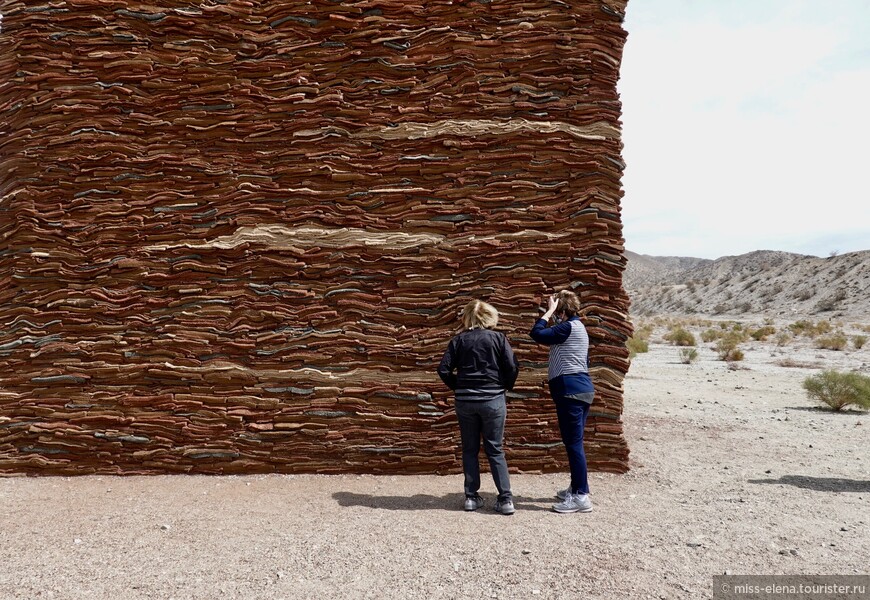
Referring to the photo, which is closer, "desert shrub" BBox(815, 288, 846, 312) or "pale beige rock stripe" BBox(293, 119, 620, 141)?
"pale beige rock stripe" BBox(293, 119, 620, 141)

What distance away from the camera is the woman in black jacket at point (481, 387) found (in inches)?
186

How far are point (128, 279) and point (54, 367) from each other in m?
1.16

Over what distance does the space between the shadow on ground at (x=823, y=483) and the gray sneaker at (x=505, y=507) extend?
9.32ft

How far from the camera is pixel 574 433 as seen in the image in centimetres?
478

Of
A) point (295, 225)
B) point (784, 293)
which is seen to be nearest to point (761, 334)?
point (784, 293)

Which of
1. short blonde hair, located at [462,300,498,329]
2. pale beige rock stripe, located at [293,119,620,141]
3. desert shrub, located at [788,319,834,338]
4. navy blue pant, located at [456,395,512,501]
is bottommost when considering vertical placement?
navy blue pant, located at [456,395,512,501]

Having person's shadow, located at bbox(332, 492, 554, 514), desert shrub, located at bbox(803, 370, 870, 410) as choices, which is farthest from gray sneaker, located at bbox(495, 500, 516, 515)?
desert shrub, located at bbox(803, 370, 870, 410)

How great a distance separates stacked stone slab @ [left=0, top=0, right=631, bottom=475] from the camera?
19.2 feet

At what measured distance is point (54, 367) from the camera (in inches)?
232

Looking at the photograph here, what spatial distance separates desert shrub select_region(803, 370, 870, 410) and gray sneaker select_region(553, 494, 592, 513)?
8501mm

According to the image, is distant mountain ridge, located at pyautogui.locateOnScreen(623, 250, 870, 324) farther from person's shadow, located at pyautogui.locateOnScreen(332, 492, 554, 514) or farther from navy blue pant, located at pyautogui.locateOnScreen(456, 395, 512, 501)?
navy blue pant, located at pyautogui.locateOnScreen(456, 395, 512, 501)

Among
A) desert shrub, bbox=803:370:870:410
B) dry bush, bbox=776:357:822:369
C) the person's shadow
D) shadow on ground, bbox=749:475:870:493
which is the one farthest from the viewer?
dry bush, bbox=776:357:822:369

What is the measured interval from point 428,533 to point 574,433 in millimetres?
1424

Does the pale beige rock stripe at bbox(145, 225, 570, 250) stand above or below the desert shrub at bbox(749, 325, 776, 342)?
above
